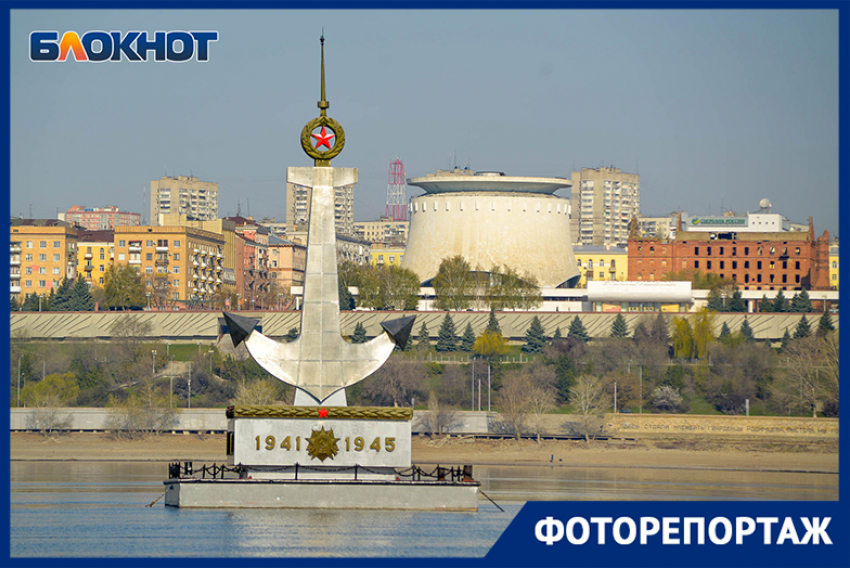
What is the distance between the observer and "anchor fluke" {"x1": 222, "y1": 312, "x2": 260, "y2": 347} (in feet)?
120

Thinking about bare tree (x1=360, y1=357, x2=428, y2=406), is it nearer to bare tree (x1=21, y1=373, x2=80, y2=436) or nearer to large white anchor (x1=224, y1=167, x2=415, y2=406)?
bare tree (x1=21, y1=373, x2=80, y2=436)

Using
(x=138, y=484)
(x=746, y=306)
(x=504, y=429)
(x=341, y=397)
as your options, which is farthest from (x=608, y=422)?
(x=746, y=306)

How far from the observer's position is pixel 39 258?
144250mm

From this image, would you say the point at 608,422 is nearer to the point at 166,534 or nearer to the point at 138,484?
the point at 138,484

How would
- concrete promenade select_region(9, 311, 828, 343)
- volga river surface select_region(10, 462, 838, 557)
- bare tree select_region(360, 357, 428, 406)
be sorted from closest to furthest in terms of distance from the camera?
volga river surface select_region(10, 462, 838, 557) → bare tree select_region(360, 357, 428, 406) → concrete promenade select_region(9, 311, 828, 343)

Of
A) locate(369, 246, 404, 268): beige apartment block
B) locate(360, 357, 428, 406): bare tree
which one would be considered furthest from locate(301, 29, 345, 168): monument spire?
locate(369, 246, 404, 268): beige apartment block

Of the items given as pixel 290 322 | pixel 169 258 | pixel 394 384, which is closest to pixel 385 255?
pixel 169 258

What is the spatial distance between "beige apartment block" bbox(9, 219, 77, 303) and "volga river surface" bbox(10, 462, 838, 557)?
88963 mm

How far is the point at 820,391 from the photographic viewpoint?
82875 millimetres

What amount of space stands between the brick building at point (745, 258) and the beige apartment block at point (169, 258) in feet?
151

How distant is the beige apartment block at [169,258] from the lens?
14262 centimetres

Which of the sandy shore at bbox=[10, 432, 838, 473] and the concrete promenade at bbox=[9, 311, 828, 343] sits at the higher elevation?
the concrete promenade at bbox=[9, 311, 828, 343]

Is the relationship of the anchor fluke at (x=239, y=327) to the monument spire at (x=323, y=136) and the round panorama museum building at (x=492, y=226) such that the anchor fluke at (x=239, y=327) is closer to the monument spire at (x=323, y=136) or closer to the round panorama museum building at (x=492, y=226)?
the monument spire at (x=323, y=136)

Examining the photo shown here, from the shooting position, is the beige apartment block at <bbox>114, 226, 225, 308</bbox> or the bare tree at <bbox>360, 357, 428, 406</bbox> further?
the beige apartment block at <bbox>114, 226, 225, 308</bbox>
